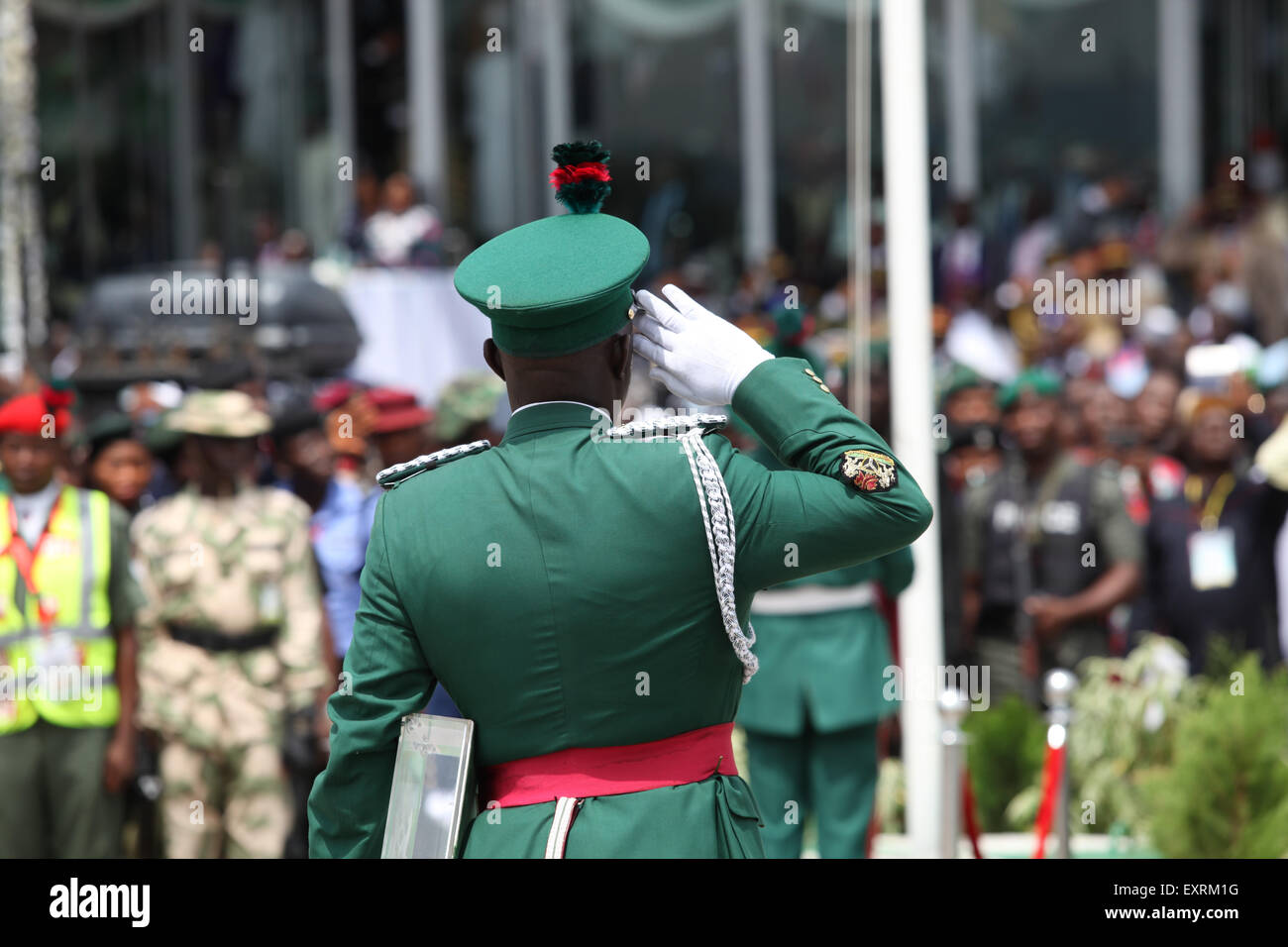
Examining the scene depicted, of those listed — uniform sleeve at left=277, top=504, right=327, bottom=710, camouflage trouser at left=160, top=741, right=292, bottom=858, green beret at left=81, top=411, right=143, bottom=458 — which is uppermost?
green beret at left=81, top=411, right=143, bottom=458

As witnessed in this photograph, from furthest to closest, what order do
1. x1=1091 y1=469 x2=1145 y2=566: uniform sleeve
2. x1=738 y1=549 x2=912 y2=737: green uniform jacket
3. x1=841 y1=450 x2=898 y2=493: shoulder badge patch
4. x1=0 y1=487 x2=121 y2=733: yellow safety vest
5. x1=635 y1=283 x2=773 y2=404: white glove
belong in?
x1=1091 y1=469 x2=1145 y2=566: uniform sleeve → x1=738 y1=549 x2=912 y2=737: green uniform jacket → x1=0 y1=487 x2=121 y2=733: yellow safety vest → x1=635 y1=283 x2=773 y2=404: white glove → x1=841 y1=450 x2=898 y2=493: shoulder badge patch

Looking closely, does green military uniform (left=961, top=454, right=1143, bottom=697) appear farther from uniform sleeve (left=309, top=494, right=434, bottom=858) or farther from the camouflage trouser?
uniform sleeve (left=309, top=494, right=434, bottom=858)

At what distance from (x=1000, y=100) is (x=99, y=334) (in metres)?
8.62

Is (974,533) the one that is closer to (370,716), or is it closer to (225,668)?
(225,668)

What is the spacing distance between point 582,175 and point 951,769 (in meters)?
2.71

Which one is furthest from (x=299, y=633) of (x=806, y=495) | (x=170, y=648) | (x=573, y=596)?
(x=806, y=495)

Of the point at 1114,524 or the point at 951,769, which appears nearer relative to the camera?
the point at 951,769

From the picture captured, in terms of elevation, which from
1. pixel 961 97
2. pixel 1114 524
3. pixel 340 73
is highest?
pixel 340 73

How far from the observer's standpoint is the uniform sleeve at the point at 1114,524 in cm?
721

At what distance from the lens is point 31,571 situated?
5648 mm

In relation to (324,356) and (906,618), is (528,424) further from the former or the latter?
(324,356)

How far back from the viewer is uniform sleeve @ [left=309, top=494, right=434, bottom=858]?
265cm

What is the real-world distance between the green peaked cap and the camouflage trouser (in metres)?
3.61

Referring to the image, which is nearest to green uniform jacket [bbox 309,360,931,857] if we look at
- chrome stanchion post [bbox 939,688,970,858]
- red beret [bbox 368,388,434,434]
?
chrome stanchion post [bbox 939,688,970,858]
